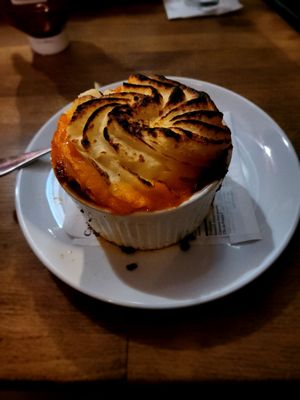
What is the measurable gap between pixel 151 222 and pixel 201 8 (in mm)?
1034

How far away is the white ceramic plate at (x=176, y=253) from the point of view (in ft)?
2.25

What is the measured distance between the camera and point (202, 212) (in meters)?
0.73

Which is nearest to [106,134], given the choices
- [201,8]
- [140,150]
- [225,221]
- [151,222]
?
[140,150]

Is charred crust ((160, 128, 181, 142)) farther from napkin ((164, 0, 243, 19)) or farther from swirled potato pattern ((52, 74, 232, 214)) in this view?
napkin ((164, 0, 243, 19))

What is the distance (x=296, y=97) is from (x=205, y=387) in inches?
31.1

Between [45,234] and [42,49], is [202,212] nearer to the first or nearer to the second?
[45,234]

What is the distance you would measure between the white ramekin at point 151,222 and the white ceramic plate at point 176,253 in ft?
0.09

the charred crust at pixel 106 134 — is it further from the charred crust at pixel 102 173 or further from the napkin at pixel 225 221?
the napkin at pixel 225 221

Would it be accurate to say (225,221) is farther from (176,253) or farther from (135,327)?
(135,327)

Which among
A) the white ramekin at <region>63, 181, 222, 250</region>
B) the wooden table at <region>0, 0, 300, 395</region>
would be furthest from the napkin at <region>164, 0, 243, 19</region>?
the white ramekin at <region>63, 181, 222, 250</region>

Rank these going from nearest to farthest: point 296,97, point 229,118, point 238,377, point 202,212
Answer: point 238,377 → point 202,212 → point 229,118 → point 296,97

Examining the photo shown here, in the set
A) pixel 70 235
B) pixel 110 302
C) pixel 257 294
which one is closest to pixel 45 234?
pixel 70 235

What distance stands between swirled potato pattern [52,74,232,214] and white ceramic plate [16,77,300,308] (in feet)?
0.46

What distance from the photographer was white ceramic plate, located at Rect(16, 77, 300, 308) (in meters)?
0.69
